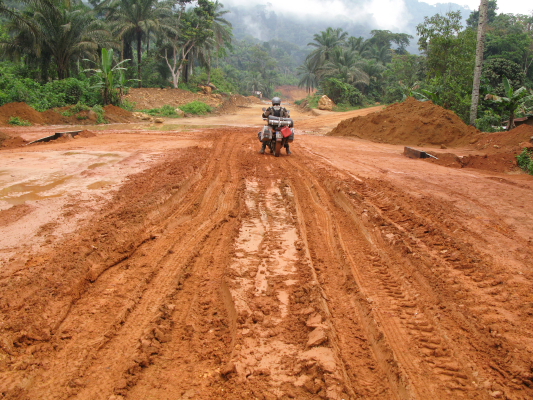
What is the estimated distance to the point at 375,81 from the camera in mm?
43250

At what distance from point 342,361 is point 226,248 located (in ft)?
6.85

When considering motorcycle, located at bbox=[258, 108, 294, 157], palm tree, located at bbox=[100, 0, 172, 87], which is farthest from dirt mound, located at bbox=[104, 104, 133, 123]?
motorcycle, located at bbox=[258, 108, 294, 157]

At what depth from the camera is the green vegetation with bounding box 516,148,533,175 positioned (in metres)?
9.51

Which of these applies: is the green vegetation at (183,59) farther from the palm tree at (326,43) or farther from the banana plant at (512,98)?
the palm tree at (326,43)

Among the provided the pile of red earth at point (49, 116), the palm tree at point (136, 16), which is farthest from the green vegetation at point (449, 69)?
the palm tree at point (136, 16)

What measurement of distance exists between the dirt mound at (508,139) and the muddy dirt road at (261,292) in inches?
238

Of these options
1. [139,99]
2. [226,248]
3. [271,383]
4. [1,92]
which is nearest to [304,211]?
[226,248]

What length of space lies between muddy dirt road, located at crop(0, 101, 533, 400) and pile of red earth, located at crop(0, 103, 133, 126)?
13095mm

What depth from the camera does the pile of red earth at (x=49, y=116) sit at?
17.2 meters

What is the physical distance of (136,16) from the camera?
31375mm

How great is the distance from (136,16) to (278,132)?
2813 cm

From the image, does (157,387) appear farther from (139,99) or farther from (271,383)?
(139,99)

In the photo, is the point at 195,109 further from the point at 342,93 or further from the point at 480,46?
the point at 480,46

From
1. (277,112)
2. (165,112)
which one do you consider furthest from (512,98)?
(165,112)
